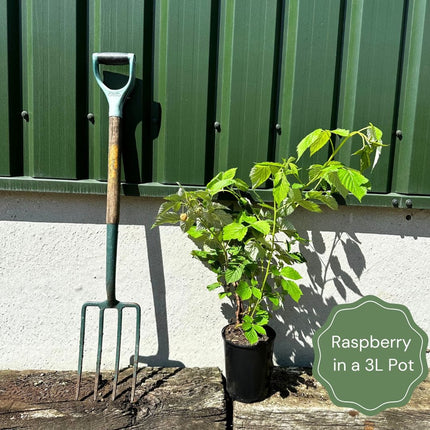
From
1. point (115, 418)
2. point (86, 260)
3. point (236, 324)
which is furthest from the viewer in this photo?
point (86, 260)

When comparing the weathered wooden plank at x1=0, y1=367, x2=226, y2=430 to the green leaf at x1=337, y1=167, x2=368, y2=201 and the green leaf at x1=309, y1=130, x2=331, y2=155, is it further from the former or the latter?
the green leaf at x1=309, y1=130, x2=331, y2=155

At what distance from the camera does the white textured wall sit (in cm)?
226

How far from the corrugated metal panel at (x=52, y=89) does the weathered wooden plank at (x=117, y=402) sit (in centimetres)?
107

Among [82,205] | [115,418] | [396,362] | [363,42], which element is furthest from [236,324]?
[363,42]

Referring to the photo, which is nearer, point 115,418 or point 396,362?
point 115,418

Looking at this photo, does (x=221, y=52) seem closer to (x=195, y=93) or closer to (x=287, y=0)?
(x=195, y=93)

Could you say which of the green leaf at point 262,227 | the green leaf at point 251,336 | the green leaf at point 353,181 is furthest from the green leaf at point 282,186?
the green leaf at point 251,336

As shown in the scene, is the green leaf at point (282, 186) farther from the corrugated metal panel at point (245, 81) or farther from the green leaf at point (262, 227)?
the corrugated metal panel at point (245, 81)

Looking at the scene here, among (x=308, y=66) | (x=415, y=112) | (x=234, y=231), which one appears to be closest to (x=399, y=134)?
(x=415, y=112)

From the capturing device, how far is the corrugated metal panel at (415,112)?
216cm

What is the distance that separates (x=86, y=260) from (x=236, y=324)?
87cm

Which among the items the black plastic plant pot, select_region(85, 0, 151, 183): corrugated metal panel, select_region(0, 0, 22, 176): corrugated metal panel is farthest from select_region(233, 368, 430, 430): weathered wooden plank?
select_region(0, 0, 22, 176): corrugated metal panel

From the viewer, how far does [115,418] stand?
6.23 feet

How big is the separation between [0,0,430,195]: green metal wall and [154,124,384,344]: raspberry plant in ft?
0.85
